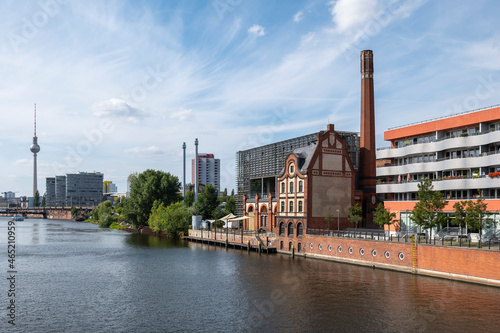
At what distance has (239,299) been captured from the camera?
127 ft

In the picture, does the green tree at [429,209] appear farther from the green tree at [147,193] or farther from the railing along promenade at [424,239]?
the green tree at [147,193]

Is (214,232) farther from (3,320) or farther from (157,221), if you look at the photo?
(3,320)

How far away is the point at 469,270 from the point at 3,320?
40.5 metres

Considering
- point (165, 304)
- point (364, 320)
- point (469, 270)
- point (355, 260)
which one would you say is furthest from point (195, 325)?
point (355, 260)

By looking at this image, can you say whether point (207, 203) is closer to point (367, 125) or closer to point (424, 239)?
point (367, 125)

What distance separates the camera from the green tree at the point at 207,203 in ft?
368

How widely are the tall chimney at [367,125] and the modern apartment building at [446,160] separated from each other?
316 inches

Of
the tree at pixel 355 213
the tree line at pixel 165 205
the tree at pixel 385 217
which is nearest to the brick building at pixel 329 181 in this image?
the tree at pixel 355 213

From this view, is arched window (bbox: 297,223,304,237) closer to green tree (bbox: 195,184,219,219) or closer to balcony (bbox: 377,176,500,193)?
balcony (bbox: 377,176,500,193)

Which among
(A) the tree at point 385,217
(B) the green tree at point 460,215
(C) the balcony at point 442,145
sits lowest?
(A) the tree at point 385,217

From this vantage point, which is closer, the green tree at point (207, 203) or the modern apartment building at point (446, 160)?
the modern apartment building at point (446, 160)

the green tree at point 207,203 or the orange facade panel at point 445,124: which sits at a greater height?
the orange facade panel at point 445,124

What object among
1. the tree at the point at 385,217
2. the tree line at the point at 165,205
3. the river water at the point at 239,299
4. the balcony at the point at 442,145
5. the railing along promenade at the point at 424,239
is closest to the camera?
the river water at the point at 239,299

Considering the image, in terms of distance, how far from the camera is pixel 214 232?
92.2 m
